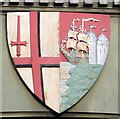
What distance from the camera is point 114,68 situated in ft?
27.8

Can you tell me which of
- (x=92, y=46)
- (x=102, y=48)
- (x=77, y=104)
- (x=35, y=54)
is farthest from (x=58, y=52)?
(x=77, y=104)

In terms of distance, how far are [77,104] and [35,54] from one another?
1.01 metres

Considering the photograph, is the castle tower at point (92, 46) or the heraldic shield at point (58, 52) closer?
the heraldic shield at point (58, 52)

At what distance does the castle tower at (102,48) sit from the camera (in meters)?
8.38

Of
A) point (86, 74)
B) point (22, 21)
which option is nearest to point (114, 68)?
point (86, 74)

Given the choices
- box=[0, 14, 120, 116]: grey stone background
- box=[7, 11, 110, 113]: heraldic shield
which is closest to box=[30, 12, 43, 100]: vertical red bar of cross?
box=[7, 11, 110, 113]: heraldic shield

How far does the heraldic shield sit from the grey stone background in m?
0.12

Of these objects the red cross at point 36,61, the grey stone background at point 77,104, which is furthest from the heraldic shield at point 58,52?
the grey stone background at point 77,104

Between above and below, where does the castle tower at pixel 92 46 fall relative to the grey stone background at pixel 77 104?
above

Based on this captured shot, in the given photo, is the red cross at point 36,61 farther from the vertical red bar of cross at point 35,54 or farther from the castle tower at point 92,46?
the castle tower at point 92,46

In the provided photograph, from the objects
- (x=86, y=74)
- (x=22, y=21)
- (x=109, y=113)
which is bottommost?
(x=109, y=113)

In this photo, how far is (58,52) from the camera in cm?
831

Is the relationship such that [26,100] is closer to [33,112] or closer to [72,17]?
[33,112]

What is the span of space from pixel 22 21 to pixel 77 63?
1.09 meters
